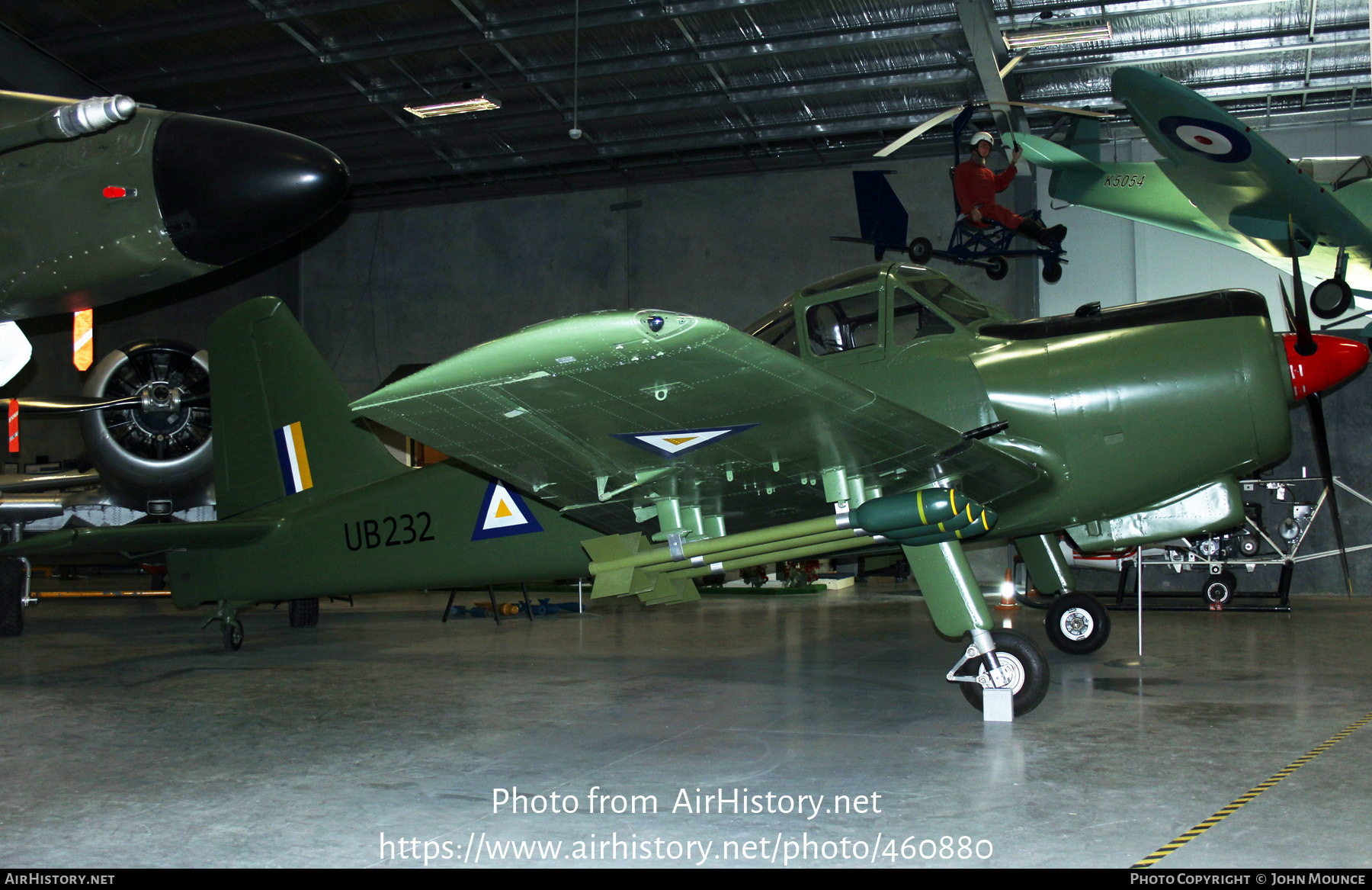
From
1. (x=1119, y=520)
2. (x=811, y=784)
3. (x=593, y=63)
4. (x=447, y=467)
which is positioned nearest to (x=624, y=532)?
(x=447, y=467)

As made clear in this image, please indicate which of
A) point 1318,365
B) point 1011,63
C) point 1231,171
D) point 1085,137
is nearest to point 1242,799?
point 1318,365

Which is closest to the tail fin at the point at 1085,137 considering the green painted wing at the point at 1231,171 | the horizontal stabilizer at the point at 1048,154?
the horizontal stabilizer at the point at 1048,154

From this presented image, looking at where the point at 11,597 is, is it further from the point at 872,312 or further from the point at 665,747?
the point at 872,312

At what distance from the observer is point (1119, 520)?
21.3 ft

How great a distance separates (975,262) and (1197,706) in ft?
39.5

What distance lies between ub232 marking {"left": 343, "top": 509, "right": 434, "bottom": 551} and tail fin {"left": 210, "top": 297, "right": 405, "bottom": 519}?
827 mm

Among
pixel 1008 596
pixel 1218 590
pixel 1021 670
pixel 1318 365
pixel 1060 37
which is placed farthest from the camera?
pixel 1060 37

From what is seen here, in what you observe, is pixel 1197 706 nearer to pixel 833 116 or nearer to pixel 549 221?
pixel 833 116

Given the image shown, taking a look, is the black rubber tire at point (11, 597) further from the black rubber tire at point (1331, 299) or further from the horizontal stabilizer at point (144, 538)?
the black rubber tire at point (1331, 299)

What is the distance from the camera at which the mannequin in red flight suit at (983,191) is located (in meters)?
15.0

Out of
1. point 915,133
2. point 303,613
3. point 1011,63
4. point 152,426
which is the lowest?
point 303,613

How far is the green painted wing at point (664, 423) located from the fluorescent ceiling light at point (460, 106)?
38.2 ft

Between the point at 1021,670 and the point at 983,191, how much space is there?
1161 centimetres

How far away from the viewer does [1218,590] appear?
11.2 m
